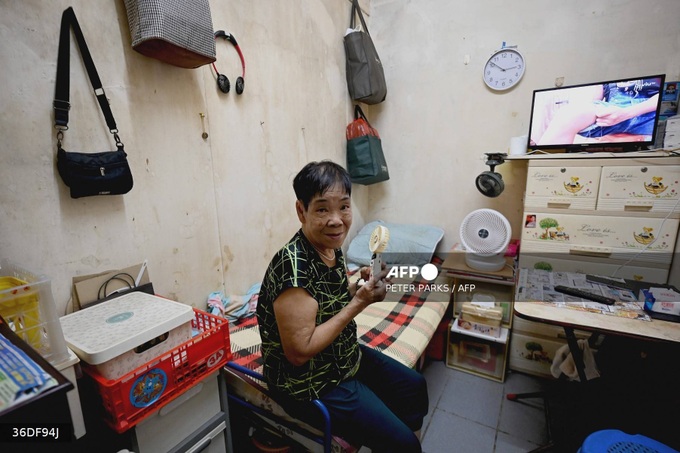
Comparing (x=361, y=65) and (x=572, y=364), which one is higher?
(x=361, y=65)

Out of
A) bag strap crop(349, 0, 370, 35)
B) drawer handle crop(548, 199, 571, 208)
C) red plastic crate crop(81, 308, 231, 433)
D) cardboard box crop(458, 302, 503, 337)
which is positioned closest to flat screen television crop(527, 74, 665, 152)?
drawer handle crop(548, 199, 571, 208)

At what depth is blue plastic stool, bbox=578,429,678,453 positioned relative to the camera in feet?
3.78

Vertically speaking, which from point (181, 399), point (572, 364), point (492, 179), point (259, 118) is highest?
point (259, 118)

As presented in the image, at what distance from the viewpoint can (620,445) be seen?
1.18 metres

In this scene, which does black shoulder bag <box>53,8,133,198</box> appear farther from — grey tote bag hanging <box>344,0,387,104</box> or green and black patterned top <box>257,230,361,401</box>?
grey tote bag hanging <box>344,0,387,104</box>

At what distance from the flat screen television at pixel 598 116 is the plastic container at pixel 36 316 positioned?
9.69ft

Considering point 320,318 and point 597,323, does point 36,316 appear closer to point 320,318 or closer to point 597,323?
point 320,318

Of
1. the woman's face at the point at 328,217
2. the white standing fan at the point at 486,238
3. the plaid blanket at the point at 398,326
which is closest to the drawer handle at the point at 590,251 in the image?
the white standing fan at the point at 486,238

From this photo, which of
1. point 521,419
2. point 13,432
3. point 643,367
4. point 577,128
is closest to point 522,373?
point 521,419

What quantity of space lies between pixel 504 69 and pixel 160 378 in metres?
3.24

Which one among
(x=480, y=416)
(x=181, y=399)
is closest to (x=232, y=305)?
(x=181, y=399)

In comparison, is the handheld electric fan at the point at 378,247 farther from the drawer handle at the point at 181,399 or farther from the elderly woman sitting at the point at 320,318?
the drawer handle at the point at 181,399

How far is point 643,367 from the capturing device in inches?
67.7

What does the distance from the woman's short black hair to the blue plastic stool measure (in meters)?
1.38
